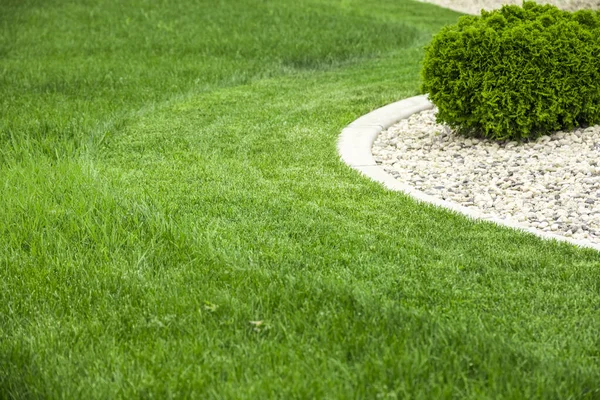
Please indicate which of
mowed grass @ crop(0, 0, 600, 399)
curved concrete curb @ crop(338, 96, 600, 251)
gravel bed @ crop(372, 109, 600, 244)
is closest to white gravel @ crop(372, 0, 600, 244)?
gravel bed @ crop(372, 109, 600, 244)

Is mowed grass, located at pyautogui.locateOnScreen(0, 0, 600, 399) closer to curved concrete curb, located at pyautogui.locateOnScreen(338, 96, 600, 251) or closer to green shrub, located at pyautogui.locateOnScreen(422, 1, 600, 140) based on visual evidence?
curved concrete curb, located at pyautogui.locateOnScreen(338, 96, 600, 251)

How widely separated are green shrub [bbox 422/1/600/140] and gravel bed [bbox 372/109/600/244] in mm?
234

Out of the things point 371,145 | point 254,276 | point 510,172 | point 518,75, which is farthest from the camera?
point 371,145

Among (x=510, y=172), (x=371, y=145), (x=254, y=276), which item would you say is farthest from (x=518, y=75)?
(x=254, y=276)

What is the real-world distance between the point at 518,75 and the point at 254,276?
12.7 ft

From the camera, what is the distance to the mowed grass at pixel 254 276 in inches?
124

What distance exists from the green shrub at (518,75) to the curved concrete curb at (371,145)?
0.87m

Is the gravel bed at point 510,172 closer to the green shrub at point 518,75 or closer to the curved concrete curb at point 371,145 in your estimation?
the curved concrete curb at point 371,145

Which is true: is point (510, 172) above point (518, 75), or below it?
below

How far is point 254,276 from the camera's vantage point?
4.07 meters

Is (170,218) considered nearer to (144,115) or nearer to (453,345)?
(453,345)

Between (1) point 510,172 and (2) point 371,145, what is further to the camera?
(2) point 371,145

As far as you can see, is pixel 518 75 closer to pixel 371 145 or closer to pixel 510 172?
pixel 510 172

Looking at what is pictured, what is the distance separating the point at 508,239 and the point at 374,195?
1.23 metres
